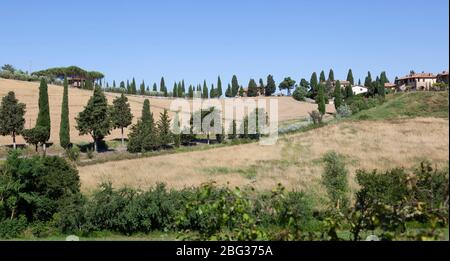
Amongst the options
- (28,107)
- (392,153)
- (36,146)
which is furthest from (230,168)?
(28,107)

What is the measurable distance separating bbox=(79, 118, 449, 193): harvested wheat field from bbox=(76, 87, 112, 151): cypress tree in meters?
14.7

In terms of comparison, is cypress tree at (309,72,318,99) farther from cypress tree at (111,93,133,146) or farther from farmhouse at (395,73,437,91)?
cypress tree at (111,93,133,146)

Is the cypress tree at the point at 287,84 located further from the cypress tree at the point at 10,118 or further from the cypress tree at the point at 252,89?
the cypress tree at the point at 10,118

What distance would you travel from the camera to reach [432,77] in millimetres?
108438

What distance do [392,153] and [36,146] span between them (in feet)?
113

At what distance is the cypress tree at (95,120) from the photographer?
51.2 m

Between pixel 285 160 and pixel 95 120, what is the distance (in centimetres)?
2491

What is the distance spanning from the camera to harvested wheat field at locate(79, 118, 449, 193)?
28.0 m

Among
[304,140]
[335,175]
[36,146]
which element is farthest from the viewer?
[36,146]

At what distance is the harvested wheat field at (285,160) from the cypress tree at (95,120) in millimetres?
14661

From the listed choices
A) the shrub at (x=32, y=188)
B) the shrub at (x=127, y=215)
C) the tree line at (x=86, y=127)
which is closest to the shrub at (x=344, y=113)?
the tree line at (x=86, y=127)
